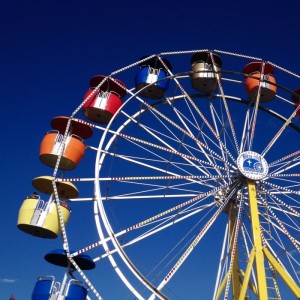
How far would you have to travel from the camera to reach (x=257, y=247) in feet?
34.8

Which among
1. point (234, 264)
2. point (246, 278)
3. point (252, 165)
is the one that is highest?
point (252, 165)

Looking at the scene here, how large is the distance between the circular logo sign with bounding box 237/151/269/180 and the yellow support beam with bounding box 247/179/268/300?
0.80 ft

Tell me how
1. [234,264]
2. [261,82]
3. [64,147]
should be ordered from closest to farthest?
1. [234,264]
2. [64,147]
3. [261,82]

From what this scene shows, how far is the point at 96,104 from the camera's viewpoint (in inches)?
566

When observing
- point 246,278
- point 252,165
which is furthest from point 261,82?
point 246,278

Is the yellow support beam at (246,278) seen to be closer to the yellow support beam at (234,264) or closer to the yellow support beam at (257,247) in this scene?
the yellow support beam at (257,247)

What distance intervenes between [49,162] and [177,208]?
14.3ft

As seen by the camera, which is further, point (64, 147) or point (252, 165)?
point (64, 147)

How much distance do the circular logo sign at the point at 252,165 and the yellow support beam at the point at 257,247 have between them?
0.24 metres

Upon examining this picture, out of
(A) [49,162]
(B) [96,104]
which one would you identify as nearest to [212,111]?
(B) [96,104]

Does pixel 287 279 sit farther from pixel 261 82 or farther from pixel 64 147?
pixel 261 82

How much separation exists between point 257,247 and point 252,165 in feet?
8.50

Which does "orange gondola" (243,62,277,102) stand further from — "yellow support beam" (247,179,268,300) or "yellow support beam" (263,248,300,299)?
"yellow support beam" (263,248,300,299)

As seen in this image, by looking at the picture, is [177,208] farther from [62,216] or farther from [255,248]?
[62,216]
